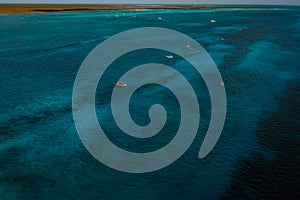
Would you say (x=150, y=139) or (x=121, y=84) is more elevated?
(x=121, y=84)

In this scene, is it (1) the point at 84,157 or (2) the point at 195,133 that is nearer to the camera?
(1) the point at 84,157

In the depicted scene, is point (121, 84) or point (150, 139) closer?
point (150, 139)

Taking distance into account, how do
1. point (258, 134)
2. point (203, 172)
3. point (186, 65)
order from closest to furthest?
point (203, 172) → point (258, 134) → point (186, 65)

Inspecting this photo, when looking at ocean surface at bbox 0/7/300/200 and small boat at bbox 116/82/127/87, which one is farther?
small boat at bbox 116/82/127/87

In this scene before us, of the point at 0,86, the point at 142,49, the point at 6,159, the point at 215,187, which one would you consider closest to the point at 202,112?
the point at 215,187

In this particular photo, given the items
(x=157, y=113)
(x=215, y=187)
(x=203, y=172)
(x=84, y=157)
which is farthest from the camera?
(x=157, y=113)

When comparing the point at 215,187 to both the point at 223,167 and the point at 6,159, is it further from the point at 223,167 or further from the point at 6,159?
the point at 6,159

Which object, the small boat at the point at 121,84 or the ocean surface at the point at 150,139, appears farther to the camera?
the small boat at the point at 121,84

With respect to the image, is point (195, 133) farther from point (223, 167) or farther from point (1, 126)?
point (1, 126)

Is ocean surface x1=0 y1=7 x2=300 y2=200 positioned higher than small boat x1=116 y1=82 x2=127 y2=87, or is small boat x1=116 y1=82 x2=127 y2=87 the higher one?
small boat x1=116 y1=82 x2=127 y2=87

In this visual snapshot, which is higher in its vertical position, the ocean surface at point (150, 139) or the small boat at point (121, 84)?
the small boat at point (121, 84)

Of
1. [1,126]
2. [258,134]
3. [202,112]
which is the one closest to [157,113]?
[202,112]
